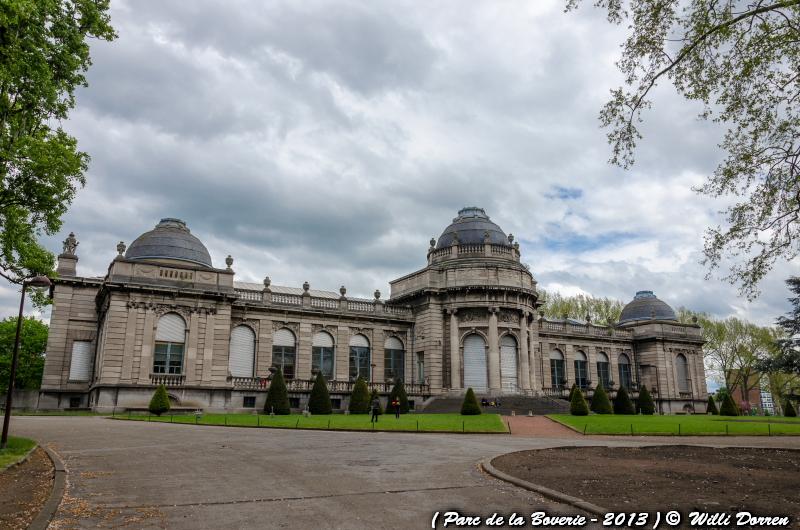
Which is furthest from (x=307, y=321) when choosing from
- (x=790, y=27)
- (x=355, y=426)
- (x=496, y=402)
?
(x=790, y=27)

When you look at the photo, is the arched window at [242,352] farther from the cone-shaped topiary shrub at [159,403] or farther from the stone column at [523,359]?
the stone column at [523,359]

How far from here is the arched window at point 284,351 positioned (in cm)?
4381

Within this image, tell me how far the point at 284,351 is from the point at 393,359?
922 cm

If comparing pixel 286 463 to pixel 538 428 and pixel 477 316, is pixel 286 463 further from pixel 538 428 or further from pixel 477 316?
pixel 477 316

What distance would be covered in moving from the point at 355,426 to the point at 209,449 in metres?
11.0

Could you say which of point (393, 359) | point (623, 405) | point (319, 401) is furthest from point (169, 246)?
point (623, 405)

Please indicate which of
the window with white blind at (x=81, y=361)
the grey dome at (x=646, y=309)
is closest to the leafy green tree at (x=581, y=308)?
the grey dome at (x=646, y=309)

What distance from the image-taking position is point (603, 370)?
6006 centimetres

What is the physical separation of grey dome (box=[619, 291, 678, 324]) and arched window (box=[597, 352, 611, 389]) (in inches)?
263

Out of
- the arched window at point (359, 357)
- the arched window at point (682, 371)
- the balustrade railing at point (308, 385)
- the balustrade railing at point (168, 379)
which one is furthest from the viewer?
the arched window at point (682, 371)

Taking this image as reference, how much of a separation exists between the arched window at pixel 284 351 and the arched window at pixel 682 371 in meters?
40.5

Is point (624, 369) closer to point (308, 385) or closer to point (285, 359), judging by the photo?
point (308, 385)

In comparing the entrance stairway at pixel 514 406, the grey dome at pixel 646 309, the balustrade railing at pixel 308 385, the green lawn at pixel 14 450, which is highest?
the grey dome at pixel 646 309

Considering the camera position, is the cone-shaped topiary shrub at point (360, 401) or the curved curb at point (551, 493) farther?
the cone-shaped topiary shrub at point (360, 401)
